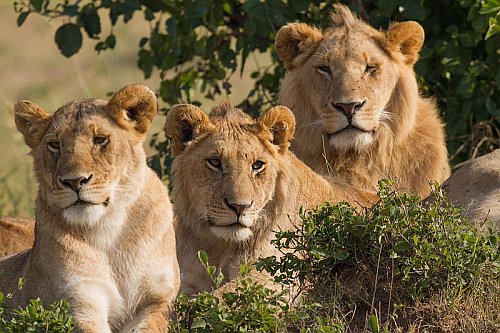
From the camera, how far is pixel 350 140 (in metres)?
6.64

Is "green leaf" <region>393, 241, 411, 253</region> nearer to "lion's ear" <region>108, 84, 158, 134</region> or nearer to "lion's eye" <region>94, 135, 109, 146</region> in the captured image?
"lion's ear" <region>108, 84, 158, 134</region>

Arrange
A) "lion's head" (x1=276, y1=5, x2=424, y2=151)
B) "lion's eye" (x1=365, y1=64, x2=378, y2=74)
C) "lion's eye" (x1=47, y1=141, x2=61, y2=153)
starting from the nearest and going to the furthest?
"lion's eye" (x1=47, y1=141, x2=61, y2=153) < "lion's head" (x1=276, y1=5, x2=424, y2=151) < "lion's eye" (x1=365, y1=64, x2=378, y2=74)

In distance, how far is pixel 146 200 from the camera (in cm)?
486

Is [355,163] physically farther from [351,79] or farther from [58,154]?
[58,154]

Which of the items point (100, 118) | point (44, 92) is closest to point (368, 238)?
point (100, 118)

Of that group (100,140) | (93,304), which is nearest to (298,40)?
(100,140)

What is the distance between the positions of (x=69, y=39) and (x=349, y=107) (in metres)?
2.28

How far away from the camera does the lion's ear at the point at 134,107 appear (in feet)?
15.7

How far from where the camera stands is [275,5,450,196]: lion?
6.64m

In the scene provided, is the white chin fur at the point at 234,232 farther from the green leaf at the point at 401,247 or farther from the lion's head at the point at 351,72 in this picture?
the lion's head at the point at 351,72

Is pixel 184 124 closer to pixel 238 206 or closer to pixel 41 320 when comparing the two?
pixel 238 206

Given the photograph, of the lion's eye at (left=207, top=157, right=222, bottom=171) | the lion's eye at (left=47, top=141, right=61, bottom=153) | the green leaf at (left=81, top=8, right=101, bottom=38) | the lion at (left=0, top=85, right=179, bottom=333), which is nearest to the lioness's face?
the lion's eye at (left=207, top=157, right=222, bottom=171)

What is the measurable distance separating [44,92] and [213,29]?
34.5 feet

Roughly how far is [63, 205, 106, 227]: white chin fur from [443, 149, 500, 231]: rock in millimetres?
1813
